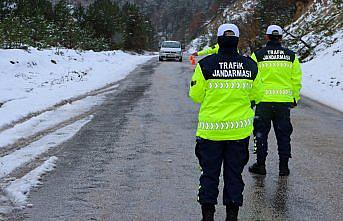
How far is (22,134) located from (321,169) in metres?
5.06

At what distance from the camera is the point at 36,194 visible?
218 inches

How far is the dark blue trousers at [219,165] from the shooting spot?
4.48m

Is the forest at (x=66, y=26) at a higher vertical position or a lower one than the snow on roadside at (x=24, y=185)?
higher

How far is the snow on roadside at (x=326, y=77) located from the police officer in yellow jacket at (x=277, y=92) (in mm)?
7220

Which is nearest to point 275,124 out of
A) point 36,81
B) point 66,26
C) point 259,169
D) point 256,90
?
point 259,169

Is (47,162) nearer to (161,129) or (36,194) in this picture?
(36,194)

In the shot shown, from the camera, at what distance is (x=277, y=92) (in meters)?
6.45

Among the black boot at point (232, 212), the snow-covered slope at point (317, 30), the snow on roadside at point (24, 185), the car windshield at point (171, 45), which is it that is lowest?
the snow on roadside at point (24, 185)

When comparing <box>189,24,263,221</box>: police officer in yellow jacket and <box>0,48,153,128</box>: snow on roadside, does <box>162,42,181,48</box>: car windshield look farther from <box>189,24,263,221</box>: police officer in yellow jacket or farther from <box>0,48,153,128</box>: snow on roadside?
<box>189,24,263,221</box>: police officer in yellow jacket

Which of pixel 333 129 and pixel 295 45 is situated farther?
pixel 295 45

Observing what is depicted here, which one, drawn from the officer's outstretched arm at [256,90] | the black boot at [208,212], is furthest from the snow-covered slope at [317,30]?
the black boot at [208,212]

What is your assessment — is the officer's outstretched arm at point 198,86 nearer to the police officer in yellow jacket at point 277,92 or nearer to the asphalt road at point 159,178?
the asphalt road at point 159,178

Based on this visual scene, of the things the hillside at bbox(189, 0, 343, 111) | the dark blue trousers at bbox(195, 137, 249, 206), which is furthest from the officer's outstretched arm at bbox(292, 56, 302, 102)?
the hillside at bbox(189, 0, 343, 111)

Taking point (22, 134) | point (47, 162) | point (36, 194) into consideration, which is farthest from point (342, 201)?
point (22, 134)
